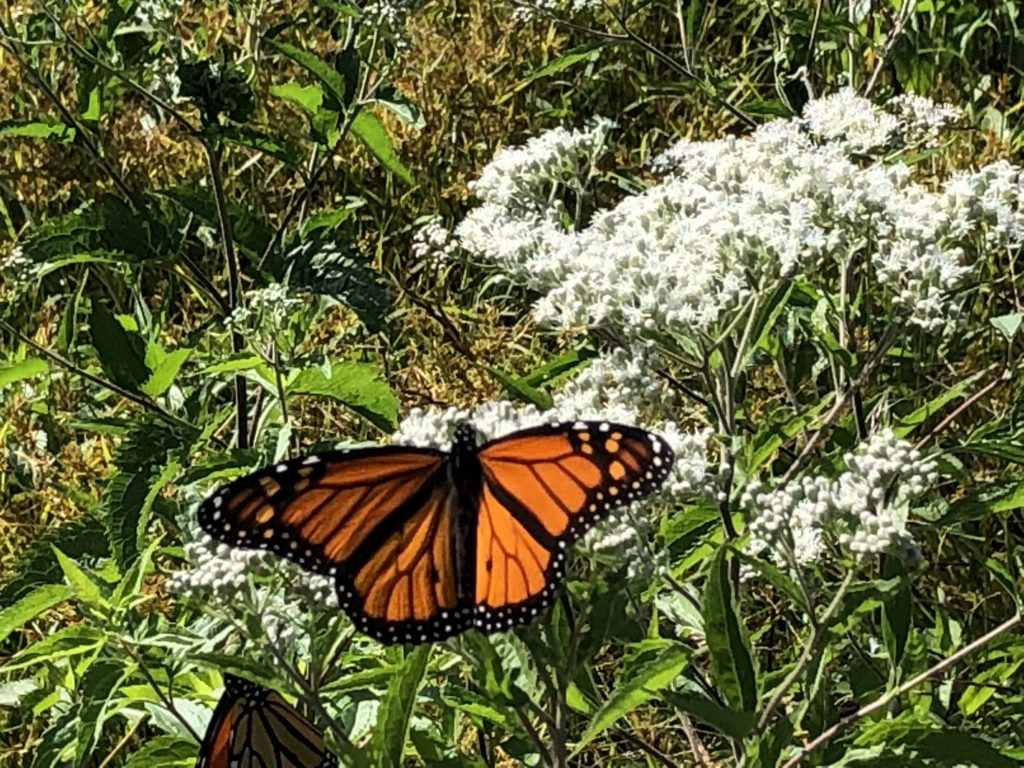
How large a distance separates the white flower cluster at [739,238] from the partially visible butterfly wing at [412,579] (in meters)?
0.52

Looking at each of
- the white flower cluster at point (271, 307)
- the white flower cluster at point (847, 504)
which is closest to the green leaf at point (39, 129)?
the white flower cluster at point (271, 307)

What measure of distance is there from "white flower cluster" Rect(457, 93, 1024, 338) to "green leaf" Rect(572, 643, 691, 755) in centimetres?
59

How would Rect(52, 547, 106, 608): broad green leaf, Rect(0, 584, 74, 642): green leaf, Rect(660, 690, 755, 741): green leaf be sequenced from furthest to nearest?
1. Rect(0, 584, 74, 642): green leaf
2. Rect(52, 547, 106, 608): broad green leaf
3. Rect(660, 690, 755, 741): green leaf

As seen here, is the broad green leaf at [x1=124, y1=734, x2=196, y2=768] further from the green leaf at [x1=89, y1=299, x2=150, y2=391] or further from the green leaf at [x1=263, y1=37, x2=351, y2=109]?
the green leaf at [x1=263, y1=37, x2=351, y2=109]

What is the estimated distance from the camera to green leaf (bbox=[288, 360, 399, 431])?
2.60 m

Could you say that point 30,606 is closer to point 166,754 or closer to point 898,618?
point 166,754

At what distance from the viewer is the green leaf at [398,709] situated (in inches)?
75.5

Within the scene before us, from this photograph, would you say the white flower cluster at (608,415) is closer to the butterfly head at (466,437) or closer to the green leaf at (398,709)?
the butterfly head at (466,437)

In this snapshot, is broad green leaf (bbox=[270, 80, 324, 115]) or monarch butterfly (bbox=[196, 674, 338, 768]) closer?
monarch butterfly (bbox=[196, 674, 338, 768])

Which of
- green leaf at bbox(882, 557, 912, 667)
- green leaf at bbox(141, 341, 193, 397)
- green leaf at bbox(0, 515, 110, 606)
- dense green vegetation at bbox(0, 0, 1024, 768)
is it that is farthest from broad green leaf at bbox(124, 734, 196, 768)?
green leaf at bbox(882, 557, 912, 667)

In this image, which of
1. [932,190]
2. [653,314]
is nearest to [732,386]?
[653,314]

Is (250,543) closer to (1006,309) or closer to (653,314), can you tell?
(653,314)

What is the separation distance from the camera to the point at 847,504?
2061mm

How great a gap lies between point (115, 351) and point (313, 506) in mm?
935
